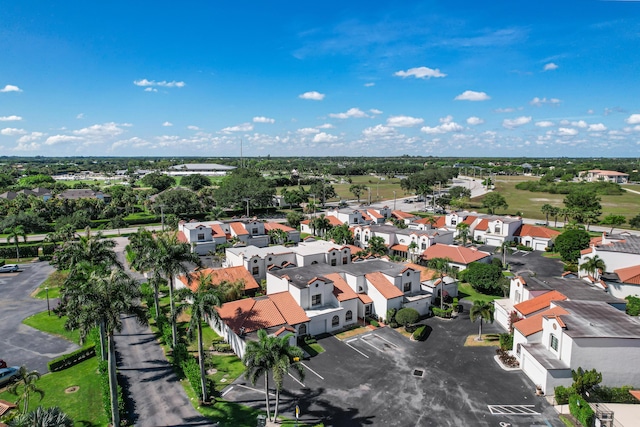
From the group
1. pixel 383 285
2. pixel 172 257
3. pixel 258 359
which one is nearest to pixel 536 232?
pixel 383 285

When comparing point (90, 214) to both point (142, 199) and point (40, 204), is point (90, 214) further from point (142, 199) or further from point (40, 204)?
point (142, 199)

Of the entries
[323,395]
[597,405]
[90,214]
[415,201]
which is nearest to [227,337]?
[323,395]

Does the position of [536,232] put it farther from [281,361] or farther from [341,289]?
[281,361]

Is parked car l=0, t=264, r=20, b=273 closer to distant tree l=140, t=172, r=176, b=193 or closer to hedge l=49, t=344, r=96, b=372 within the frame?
hedge l=49, t=344, r=96, b=372

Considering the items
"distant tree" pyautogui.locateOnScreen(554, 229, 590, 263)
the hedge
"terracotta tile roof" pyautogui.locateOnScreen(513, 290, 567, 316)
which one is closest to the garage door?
"distant tree" pyautogui.locateOnScreen(554, 229, 590, 263)

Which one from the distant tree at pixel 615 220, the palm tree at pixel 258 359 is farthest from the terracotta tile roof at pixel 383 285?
the distant tree at pixel 615 220

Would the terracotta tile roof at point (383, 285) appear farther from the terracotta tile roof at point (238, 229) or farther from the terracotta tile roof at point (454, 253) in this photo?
the terracotta tile roof at point (238, 229)

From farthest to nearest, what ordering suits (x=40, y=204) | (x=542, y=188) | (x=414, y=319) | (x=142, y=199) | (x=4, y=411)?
1. (x=542, y=188)
2. (x=142, y=199)
3. (x=40, y=204)
4. (x=414, y=319)
5. (x=4, y=411)
